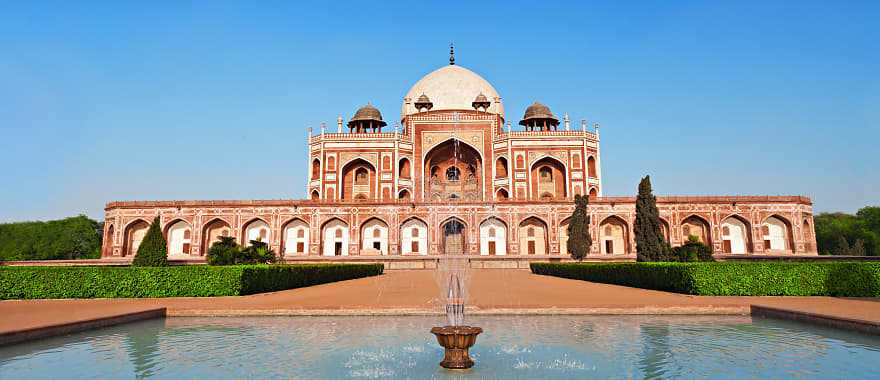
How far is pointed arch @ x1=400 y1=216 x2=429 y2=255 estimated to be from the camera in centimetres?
3188

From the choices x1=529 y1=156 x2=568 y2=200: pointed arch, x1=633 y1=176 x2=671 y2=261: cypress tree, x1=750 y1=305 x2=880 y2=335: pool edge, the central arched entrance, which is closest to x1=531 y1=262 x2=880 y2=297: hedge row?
x1=750 y1=305 x2=880 y2=335: pool edge

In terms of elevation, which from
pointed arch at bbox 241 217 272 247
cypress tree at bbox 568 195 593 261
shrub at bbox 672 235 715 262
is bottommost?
shrub at bbox 672 235 715 262

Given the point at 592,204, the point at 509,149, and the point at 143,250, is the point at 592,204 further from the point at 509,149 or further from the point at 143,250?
the point at 143,250

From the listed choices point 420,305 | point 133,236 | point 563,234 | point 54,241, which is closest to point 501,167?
point 563,234

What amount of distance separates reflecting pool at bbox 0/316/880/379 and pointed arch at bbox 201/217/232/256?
25.4 metres

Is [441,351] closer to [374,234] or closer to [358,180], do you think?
[374,234]

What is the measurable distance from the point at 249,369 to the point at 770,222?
33834 mm

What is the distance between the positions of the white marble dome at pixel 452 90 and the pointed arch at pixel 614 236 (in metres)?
13.4

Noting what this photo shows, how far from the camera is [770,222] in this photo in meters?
32.0

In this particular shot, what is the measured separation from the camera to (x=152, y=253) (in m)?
13.6

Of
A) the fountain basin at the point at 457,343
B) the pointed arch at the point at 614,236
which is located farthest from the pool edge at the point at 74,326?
the pointed arch at the point at 614,236

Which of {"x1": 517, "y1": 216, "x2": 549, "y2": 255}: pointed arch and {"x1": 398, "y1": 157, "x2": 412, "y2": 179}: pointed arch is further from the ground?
{"x1": 398, "y1": 157, "x2": 412, "y2": 179}: pointed arch

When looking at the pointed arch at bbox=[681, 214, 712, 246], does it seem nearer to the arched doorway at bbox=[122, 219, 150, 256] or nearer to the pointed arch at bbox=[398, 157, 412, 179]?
the pointed arch at bbox=[398, 157, 412, 179]

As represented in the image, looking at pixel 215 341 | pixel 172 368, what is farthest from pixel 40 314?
pixel 172 368
